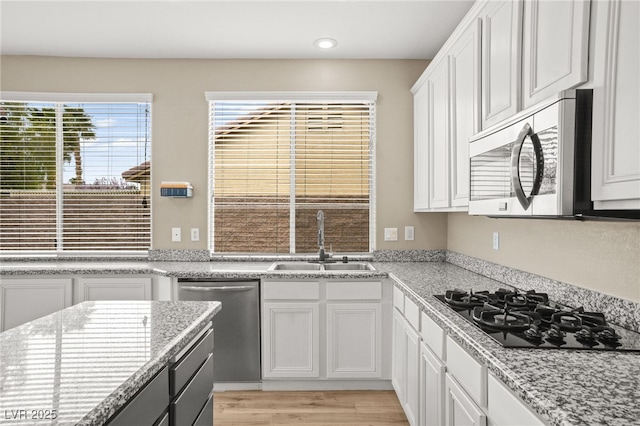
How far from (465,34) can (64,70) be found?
10.9 ft

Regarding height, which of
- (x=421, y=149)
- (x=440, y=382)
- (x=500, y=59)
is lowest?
(x=440, y=382)

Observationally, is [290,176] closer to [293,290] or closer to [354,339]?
[293,290]

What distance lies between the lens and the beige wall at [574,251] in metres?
1.60

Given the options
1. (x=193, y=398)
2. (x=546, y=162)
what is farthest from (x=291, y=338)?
(x=546, y=162)

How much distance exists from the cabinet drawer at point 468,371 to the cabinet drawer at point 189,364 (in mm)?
981

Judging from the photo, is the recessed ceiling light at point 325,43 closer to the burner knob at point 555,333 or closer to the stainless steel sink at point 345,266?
the stainless steel sink at point 345,266

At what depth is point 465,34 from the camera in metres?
2.34

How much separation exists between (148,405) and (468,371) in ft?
3.43

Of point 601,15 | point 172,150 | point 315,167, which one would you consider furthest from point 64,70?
point 601,15

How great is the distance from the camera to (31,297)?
3.14 meters

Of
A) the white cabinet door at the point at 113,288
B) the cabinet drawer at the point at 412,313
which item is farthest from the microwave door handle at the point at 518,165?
the white cabinet door at the point at 113,288

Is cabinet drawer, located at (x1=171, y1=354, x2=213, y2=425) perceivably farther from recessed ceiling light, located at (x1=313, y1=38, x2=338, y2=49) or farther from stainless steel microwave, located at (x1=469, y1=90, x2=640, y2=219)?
recessed ceiling light, located at (x1=313, y1=38, x2=338, y2=49)

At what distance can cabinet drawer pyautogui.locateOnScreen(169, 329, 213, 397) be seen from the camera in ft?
4.42

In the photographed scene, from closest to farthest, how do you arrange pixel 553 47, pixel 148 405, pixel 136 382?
1. pixel 136 382
2. pixel 148 405
3. pixel 553 47
